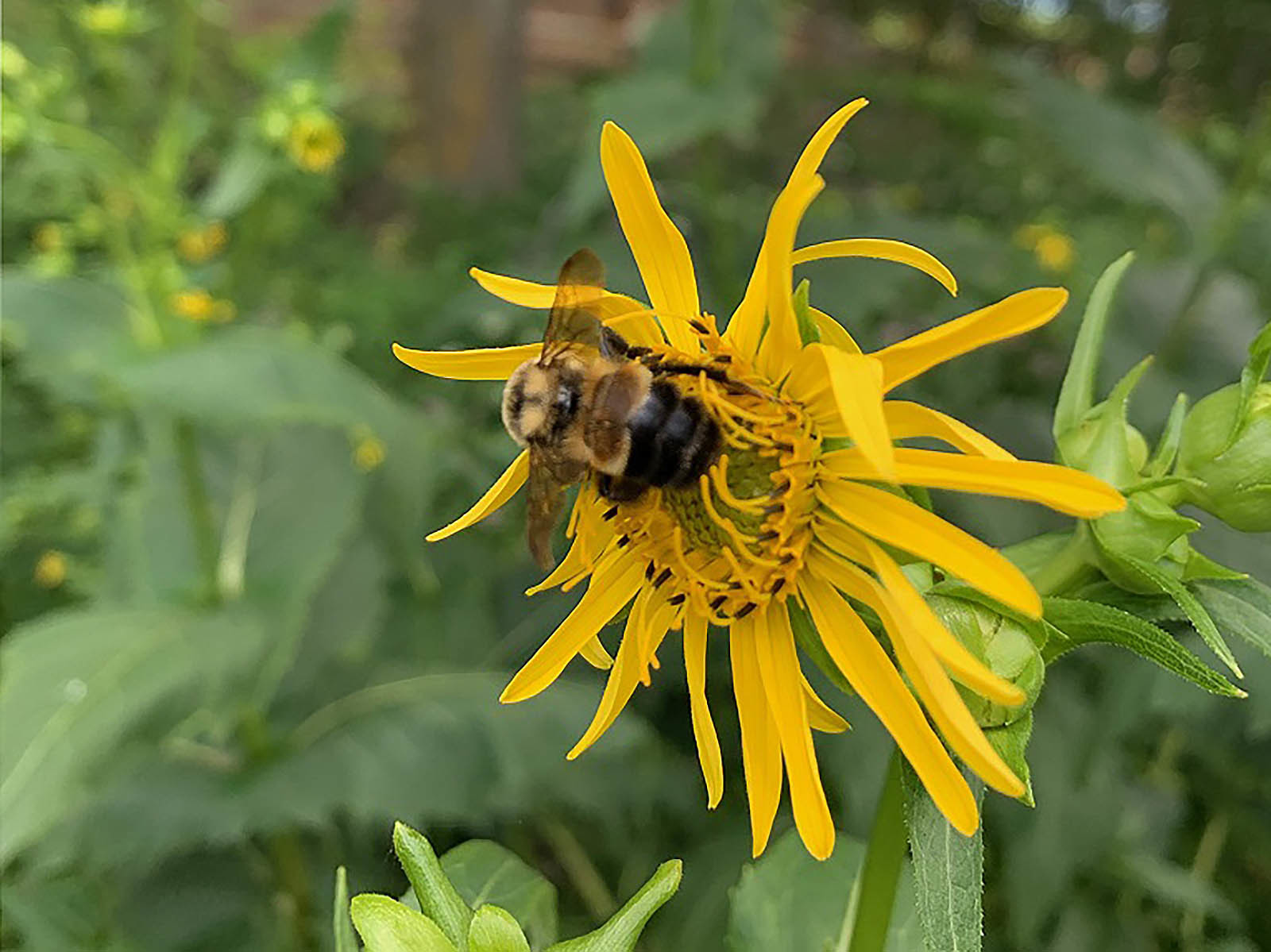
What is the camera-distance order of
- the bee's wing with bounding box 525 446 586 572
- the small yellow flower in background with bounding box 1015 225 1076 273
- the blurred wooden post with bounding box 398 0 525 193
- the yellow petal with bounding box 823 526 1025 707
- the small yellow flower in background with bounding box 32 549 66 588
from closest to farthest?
the yellow petal with bounding box 823 526 1025 707 → the bee's wing with bounding box 525 446 586 572 → the small yellow flower in background with bounding box 32 549 66 588 → the small yellow flower in background with bounding box 1015 225 1076 273 → the blurred wooden post with bounding box 398 0 525 193

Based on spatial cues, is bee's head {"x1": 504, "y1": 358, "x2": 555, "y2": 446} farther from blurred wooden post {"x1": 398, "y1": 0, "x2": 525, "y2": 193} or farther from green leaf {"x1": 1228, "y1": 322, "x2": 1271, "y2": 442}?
blurred wooden post {"x1": 398, "y1": 0, "x2": 525, "y2": 193}

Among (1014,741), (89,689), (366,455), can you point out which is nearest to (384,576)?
(366,455)

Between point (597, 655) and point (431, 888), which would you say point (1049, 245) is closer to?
point (597, 655)

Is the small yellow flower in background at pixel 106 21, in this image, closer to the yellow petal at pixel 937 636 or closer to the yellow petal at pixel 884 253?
the yellow petal at pixel 884 253

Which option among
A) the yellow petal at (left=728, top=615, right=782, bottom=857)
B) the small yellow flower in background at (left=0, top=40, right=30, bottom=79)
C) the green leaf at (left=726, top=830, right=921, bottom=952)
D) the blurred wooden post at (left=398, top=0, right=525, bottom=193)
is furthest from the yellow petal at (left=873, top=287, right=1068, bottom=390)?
the blurred wooden post at (left=398, top=0, right=525, bottom=193)

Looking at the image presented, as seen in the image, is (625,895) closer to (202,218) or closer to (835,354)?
(202,218)

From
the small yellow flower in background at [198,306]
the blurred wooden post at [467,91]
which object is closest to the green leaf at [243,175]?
the small yellow flower in background at [198,306]
